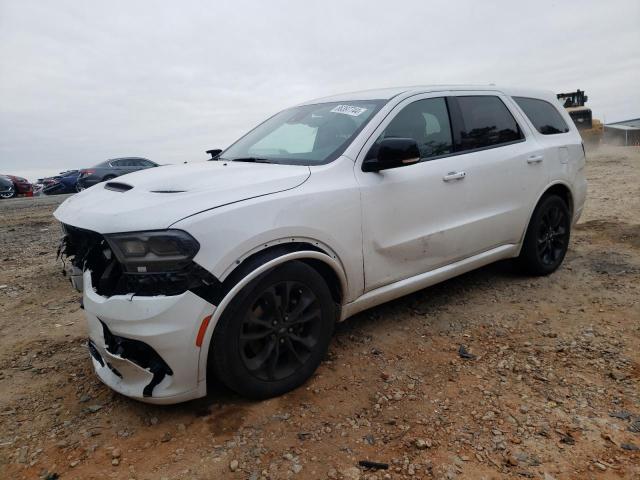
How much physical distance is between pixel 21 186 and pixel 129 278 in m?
20.1

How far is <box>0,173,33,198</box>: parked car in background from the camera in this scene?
1861cm

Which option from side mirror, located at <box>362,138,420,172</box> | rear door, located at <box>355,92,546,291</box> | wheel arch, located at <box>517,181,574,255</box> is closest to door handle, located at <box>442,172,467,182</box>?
rear door, located at <box>355,92,546,291</box>

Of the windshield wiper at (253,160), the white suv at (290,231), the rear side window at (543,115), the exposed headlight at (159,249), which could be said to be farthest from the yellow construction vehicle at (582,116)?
the exposed headlight at (159,249)

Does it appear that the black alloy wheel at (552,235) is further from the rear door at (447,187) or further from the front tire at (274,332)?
the front tire at (274,332)

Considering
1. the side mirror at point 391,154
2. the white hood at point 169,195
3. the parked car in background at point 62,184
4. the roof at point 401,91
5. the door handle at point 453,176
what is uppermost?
the roof at point 401,91

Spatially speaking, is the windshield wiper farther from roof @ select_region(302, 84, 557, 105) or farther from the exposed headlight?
the exposed headlight

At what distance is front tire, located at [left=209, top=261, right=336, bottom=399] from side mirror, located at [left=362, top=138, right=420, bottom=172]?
0.79 m

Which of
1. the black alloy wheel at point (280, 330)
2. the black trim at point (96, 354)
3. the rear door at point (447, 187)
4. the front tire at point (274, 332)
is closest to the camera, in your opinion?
the front tire at point (274, 332)

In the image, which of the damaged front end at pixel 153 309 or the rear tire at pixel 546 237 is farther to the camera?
the rear tire at pixel 546 237

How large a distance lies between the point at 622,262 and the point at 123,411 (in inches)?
182

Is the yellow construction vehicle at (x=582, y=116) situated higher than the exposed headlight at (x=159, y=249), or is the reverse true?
the yellow construction vehicle at (x=582, y=116)

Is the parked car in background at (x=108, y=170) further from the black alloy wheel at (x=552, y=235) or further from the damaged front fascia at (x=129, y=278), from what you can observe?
the black alloy wheel at (x=552, y=235)

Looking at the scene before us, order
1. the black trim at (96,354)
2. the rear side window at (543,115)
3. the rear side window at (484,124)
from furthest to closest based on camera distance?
the rear side window at (543,115)
the rear side window at (484,124)
the black trim at (96,354)

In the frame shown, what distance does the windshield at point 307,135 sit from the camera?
117 inches
